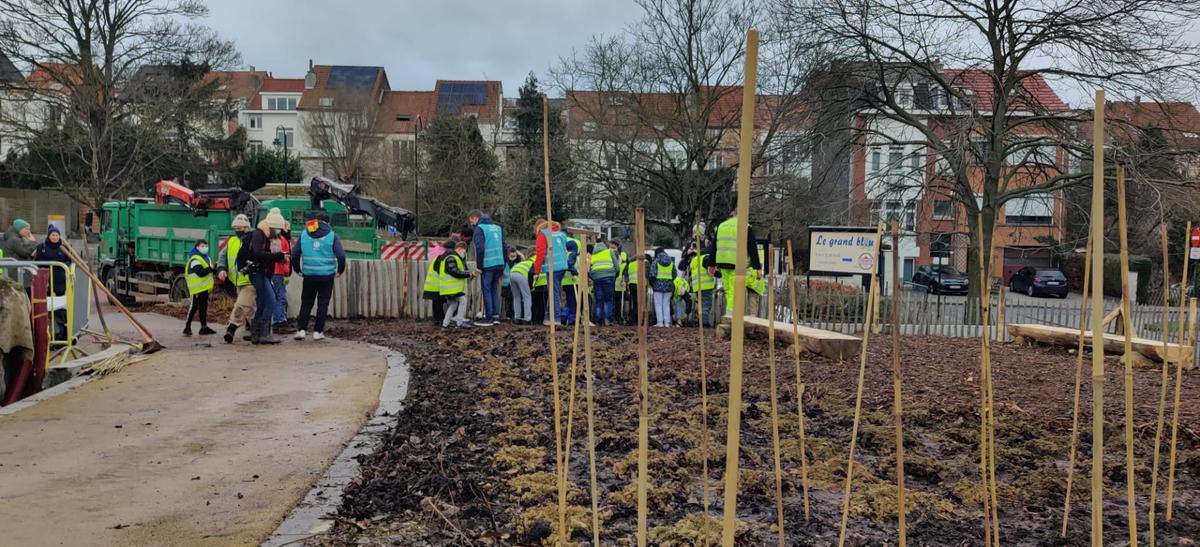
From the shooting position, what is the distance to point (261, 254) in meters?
11.6

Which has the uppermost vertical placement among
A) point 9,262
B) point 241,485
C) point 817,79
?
point 817,79

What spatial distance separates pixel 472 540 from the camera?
4113 millimetres

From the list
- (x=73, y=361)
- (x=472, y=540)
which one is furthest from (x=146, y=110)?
(x=472, y=540)

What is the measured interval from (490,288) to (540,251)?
196cm

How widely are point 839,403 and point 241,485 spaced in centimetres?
438

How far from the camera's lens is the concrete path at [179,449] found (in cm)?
455

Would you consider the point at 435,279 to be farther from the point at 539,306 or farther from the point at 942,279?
the point at 942,279

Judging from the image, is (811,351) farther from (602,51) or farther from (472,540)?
(602,51)

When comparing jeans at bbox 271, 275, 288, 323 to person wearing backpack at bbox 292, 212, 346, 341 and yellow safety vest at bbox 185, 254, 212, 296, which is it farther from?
person wearing backpack at bbox 292, 212, 346, 341

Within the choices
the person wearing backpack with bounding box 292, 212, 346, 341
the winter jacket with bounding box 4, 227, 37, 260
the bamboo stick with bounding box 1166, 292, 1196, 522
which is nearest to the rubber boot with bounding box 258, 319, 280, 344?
the person wearing backpack with bounding box 292, 212, 346, 341

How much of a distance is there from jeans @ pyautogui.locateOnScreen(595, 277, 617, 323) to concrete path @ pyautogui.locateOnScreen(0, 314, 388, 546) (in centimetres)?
587

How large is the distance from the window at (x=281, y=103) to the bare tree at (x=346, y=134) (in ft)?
59.3

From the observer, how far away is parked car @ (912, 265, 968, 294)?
40250 mm

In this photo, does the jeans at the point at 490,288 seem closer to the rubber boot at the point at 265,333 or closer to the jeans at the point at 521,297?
the jeans at the point at 521,297
